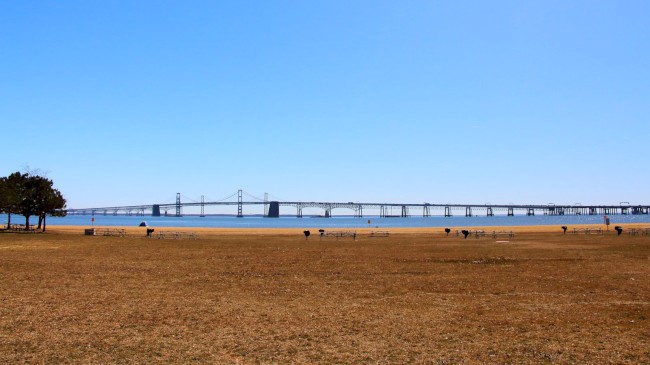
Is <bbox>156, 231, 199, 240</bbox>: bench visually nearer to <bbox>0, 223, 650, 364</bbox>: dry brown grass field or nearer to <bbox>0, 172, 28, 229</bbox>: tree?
<bbox>0, 172, 28, 229</bbox>: tree

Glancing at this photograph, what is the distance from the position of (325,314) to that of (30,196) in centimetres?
6121

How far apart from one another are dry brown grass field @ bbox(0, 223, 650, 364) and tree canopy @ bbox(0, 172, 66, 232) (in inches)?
1718

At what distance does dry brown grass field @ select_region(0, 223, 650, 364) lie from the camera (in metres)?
9.53

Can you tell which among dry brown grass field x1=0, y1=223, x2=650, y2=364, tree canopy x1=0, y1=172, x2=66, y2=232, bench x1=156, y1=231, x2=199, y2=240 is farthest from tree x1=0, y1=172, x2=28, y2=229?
dry brown grass field x1=0, y1=223, x2=650, y2=364

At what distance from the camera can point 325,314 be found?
1312 centimetres

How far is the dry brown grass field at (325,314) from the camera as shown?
9531mm

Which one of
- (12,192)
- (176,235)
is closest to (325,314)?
(176,235)

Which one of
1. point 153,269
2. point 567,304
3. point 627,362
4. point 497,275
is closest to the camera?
point 627,362

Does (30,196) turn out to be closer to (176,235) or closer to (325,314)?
(176,235)

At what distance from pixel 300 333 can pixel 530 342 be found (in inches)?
178

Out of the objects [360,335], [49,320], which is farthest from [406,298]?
[49,320]

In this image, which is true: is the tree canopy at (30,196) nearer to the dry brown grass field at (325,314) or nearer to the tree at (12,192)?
the tree at (12,192)

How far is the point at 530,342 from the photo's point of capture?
10.3 meters

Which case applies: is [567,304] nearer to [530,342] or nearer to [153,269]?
[530,342]
